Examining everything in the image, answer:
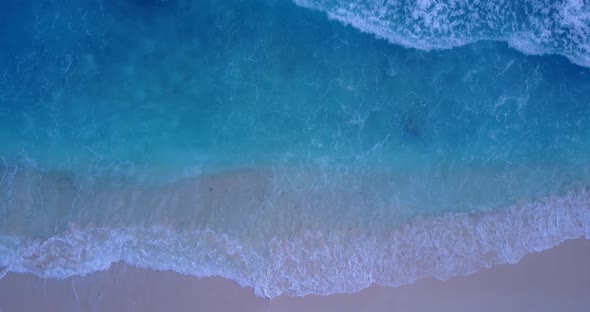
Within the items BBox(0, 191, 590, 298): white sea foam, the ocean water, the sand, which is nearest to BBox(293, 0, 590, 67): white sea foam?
the ocean water

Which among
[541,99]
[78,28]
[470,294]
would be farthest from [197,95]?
[541,99]

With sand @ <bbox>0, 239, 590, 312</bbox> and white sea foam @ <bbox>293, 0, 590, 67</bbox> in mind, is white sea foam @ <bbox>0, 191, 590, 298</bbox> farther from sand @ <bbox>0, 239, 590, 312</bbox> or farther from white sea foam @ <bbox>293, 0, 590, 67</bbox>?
white sea foam @ <bbox>293, 0, 590, 67</bbox>

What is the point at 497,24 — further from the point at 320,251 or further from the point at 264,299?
the point at 264,299

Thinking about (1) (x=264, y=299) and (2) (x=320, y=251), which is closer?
(1) (x=264, y=299)

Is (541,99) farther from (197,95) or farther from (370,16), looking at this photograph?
(197,95)

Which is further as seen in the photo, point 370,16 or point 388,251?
point 370,16

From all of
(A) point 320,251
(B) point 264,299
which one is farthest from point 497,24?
(B) point 264,299
